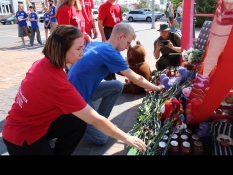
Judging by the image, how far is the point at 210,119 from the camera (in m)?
2.46

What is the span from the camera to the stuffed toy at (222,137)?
2.12 meters

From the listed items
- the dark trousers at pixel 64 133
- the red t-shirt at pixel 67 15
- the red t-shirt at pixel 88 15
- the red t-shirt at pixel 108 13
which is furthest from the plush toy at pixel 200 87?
the red t-shirt at pixel 108 13

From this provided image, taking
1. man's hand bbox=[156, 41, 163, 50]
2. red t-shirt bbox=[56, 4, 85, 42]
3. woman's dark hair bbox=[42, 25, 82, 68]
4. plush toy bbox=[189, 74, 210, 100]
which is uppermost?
red t-shirt bbox=[56, 4, 85, 42]

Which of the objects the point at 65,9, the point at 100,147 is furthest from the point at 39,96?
the point at 65,9

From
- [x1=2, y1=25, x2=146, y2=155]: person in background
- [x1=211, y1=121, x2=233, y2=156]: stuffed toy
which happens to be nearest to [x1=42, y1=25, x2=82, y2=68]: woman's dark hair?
[x1=2, y1=25, x2=146, y2=155]: person in background

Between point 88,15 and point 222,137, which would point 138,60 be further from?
point 222,137

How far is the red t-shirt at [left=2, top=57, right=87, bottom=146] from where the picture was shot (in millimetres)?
1433

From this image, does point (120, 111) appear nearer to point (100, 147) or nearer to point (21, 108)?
point (100, 147)

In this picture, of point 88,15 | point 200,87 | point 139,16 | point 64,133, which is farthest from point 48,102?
point 139,16

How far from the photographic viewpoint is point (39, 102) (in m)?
1.48

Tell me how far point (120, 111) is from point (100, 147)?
874 millimetres

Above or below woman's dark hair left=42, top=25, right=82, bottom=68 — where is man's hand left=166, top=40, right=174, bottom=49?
below

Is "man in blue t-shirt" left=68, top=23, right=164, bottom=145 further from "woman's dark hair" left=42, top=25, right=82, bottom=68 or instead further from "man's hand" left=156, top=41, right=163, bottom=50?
"man's hand" left=156, top=41, right=163, bottom=50

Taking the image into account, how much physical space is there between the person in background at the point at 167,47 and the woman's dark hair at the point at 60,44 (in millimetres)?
2307
